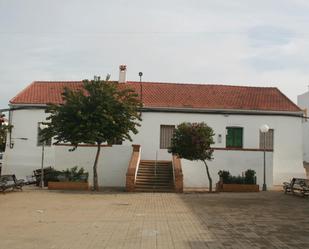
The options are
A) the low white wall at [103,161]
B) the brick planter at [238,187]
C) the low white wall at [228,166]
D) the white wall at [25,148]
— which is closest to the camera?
the brick planter at [238,187]

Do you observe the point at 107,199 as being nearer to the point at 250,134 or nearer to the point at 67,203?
the point at 67,203

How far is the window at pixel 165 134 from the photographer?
112 feet

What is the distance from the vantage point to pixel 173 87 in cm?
3834

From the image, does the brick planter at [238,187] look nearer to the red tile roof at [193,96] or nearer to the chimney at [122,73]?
the red tile roof at [193,96]

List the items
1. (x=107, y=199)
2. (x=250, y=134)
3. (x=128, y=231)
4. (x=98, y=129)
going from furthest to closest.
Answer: (x=250, y=134)
(x=98, y=129)
(x=107, y=199)
(x=128, y=231)

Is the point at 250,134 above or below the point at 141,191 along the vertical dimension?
above

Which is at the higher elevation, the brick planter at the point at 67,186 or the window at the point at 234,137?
the window at the point at 234,137

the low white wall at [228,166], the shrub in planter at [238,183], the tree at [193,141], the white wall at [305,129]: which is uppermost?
the white wall at [305,129]

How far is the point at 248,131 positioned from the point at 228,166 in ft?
16.6

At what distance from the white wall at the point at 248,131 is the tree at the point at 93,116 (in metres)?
7.69

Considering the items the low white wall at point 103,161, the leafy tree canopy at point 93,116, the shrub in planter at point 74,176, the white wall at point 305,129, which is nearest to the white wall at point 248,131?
the low white wall at point 103,161

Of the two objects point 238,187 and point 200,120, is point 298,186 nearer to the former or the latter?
point 238,187

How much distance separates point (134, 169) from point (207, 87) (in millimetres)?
13519

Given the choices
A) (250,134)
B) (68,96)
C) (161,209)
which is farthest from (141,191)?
(250,134)
